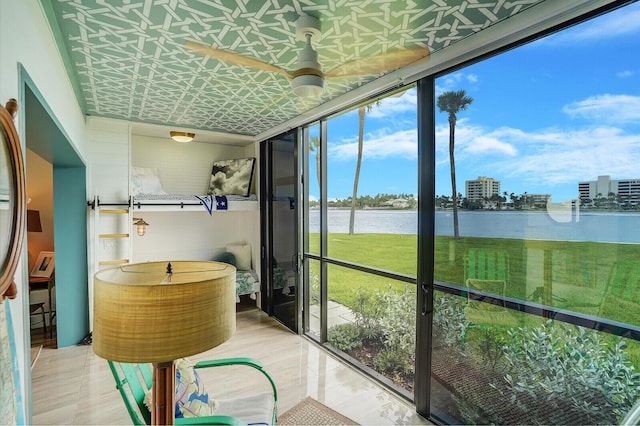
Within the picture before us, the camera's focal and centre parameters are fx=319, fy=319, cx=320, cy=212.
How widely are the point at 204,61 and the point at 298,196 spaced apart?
2.00 metres

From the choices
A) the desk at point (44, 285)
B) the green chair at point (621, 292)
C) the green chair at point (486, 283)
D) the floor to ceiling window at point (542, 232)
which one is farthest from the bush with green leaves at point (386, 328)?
the desk at point (44, 285)

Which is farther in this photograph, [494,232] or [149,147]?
[149,147]

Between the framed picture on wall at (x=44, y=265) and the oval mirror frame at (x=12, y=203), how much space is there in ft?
13.0

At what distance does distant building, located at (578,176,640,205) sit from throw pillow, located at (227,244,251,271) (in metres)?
4.44

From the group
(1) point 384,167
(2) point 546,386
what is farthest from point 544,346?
(1) point 384,167

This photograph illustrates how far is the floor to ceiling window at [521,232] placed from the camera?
157cm

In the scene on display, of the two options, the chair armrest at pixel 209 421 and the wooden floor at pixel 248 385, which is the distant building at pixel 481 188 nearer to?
the wooden floor at pixel 248 385

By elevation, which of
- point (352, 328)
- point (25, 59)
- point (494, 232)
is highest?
point (25, 59)

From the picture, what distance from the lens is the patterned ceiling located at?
172 centimetres

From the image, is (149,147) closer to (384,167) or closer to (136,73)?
(136,73)

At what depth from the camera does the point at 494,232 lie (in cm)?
208

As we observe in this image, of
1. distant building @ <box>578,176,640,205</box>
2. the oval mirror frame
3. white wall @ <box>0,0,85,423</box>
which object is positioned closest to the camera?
the oval mirror frame

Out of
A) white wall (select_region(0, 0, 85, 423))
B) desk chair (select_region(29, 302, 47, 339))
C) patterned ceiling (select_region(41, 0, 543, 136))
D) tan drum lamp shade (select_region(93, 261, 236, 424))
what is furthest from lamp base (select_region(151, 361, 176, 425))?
desk chair (select_region(29, 302, 47, 339))

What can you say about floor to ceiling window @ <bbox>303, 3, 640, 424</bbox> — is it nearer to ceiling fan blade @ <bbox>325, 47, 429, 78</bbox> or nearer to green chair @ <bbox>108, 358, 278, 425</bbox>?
ceiling fan blade @ <bbox>325, 47, 429, 78</bbox>
